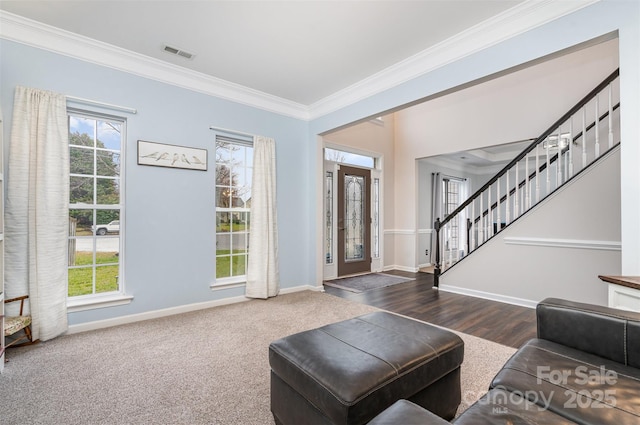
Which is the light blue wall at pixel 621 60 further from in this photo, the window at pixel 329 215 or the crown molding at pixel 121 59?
the window at pixel 329 215

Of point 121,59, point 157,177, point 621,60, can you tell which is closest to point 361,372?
point 621,60

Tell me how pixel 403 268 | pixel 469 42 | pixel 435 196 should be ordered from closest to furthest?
pixel 469 42
pixel 403 268
pixel 435 196

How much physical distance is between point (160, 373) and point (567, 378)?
7.89ft

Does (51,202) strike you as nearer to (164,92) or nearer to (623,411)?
(164,92)

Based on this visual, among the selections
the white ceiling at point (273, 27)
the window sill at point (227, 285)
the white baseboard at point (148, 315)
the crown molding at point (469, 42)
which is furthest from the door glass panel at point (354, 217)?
the white ceiling at point (273, 27)

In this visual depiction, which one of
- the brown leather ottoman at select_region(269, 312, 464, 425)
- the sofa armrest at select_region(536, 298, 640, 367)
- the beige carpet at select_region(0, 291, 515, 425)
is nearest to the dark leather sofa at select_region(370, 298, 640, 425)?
the sofa armrest at select_region(536, 298, 640, 367)

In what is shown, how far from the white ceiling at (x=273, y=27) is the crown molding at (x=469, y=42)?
0.06 meters

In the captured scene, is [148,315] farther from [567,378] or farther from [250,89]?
[567,378]

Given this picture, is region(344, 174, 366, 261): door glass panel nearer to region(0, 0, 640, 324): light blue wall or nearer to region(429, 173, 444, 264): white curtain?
region(0, 0, 640, 324): light blue wall

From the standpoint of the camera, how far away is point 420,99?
315cm

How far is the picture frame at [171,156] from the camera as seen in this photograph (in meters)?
3.21

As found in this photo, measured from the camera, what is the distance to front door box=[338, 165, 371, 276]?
18.6 ft

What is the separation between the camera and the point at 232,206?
13.2ft

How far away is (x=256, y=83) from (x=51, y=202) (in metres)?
2.56
